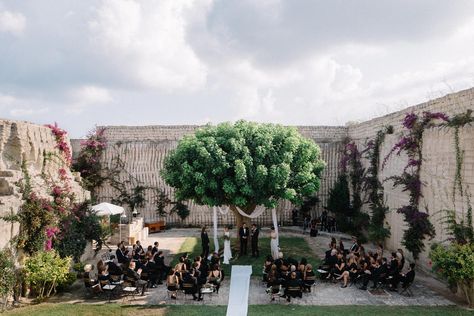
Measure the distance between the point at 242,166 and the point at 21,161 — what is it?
6.86 metres

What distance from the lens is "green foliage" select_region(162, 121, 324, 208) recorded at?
534 inches

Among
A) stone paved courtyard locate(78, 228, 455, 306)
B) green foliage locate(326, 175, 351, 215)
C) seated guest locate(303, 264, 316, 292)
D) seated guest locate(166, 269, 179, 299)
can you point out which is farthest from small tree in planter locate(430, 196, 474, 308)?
green foliage locate(326, 175, 351, 215)

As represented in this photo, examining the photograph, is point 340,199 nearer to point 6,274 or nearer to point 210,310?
point 210,310

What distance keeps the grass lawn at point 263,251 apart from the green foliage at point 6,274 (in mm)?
5526

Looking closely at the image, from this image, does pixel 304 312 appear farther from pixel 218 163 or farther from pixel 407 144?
pixel 407 144

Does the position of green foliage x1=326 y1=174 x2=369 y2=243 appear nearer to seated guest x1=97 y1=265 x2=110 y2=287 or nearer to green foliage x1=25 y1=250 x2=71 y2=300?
seated guest x1=97 y1=265 x2=110 y2=287

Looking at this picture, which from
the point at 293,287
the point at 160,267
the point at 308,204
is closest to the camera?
the point at 293,287

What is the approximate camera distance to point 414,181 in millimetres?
13875

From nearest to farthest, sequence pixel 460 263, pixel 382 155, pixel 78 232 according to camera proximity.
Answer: pixel 460 263, pixel 78 232, pixel 382 155

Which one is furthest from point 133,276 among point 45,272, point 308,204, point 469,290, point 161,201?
point 308,204

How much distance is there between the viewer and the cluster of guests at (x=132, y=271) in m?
10.7

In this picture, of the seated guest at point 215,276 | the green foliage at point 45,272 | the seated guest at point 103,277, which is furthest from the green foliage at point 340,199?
the green foliage at point 45,272

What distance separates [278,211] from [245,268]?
29.5ft

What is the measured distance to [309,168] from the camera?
14.7m
